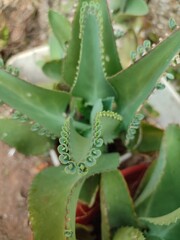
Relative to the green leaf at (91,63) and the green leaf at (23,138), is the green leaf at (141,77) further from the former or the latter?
the green leaf at (23,138)

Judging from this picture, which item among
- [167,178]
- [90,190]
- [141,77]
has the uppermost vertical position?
[141,77]

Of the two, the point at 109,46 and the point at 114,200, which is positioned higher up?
the point at 109,46

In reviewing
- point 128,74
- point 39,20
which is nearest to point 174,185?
point 128,74

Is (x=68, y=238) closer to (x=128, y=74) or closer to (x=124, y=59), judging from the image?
(x=128, y=74)

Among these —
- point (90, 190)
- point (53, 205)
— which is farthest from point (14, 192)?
point (53, 205)

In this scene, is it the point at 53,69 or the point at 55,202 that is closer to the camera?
the point at 55,202

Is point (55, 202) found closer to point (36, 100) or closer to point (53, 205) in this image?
point (53, 205)

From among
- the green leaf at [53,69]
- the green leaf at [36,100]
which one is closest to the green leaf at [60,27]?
the green leaf at [53,69]
